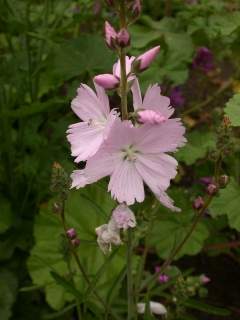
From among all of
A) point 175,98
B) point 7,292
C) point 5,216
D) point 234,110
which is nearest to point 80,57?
point 175,98

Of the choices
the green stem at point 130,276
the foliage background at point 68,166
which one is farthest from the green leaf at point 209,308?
the foliage background at point 68,166

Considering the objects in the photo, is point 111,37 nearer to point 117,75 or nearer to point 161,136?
point 117,75

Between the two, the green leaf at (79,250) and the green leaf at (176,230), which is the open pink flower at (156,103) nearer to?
the green leaf at (79,250)

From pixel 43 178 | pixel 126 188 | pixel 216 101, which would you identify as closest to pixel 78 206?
pixel 43 178

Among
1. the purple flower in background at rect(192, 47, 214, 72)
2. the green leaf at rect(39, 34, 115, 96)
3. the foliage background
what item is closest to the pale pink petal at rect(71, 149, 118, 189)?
the foliage background

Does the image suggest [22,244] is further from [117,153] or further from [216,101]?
[216,101]

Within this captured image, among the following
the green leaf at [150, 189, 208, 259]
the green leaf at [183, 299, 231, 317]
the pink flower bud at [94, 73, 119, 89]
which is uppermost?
the pink flower bud at [94, 73, 119, 89]

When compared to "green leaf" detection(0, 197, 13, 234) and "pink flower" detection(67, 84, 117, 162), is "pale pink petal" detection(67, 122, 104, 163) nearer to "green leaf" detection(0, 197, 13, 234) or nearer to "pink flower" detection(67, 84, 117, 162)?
"pink flower" detection(67, 84, 117, 162)
